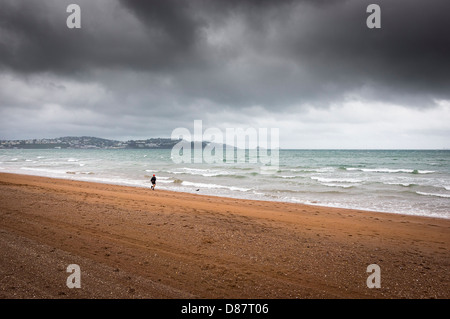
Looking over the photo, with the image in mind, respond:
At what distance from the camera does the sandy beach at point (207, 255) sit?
4.82 metres

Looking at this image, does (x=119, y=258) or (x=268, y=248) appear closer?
(x=119, y=258)

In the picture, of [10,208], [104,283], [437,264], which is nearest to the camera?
[104,283]

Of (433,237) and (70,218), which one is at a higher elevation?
(70,218)

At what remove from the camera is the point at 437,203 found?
53.3 feet

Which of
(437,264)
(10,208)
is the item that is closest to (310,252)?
(437,264)

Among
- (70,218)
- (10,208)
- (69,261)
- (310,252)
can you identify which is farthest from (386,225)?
(10,208)

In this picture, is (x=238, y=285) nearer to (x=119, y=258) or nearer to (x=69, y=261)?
(x=119, y=258)

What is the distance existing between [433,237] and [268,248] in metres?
7.22

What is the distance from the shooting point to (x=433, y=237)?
A: 921 centimetres

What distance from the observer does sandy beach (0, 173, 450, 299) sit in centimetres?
482

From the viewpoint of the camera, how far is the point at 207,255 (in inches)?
254

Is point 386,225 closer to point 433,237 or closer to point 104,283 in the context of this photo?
point 433,237
